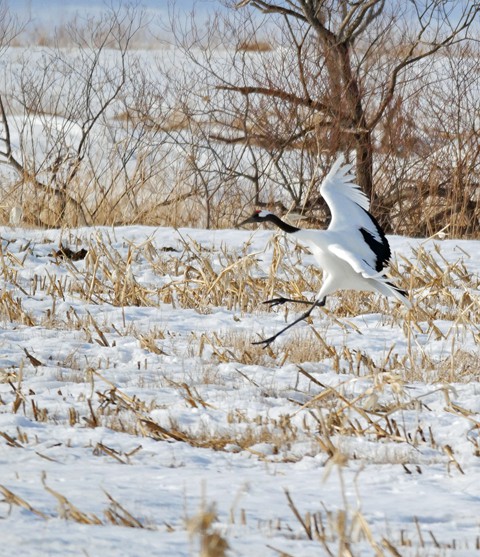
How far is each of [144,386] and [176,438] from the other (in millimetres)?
982

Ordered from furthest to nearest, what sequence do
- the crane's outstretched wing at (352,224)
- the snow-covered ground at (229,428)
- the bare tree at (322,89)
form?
Answer: the bare tree at (322,89) < the crane's outstretched wing at (352,224) < the snow-covered ground at (229,428)

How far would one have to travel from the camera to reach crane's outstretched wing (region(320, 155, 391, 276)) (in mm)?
5207

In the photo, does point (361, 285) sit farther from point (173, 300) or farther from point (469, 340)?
point (173, 300)

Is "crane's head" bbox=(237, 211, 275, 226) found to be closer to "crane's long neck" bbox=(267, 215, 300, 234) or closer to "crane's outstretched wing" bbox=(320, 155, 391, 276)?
"crane's long neck" bbox=(267, 215, 300, 234)

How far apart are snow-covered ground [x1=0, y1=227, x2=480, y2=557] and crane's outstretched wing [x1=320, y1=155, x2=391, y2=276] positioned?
52 cm

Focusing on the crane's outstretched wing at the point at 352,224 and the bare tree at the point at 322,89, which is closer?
the crane's outstretched wing at the point at 352,224

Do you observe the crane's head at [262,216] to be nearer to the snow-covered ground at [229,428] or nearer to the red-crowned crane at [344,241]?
the red-crowned crane at [344,241]

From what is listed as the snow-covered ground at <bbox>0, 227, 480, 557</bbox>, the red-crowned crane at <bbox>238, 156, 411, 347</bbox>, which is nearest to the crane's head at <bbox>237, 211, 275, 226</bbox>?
the red-crowned crane at <bbox>238, 156, 411, 347</bbox>

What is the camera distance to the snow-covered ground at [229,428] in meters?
2.35

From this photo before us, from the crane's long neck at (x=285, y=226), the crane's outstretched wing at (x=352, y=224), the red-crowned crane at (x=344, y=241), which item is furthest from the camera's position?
the crane's long neck at (x=285, y=226)

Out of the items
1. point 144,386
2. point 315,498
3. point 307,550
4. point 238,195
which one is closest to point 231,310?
point 144,386

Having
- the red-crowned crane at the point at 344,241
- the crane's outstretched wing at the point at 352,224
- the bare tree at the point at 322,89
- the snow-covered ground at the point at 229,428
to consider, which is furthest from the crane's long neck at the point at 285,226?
the bare tree at the point at 322,89

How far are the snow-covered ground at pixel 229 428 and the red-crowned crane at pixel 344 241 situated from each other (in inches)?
14.2

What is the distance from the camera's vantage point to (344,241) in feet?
16.8
